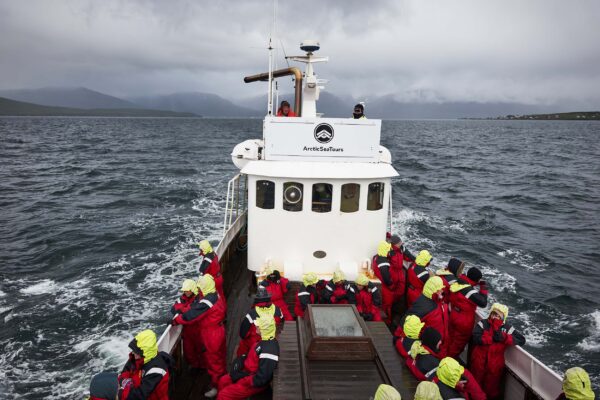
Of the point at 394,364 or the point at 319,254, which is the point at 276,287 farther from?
the point at 394,364

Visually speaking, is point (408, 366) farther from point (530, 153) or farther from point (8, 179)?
point (530, 153)

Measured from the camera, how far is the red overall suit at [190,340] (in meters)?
6.75

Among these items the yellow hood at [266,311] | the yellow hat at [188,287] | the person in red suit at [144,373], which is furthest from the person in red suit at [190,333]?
the yellow hood at [266,311]

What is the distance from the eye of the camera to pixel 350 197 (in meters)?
9.07

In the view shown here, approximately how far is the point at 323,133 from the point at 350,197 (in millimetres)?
1658

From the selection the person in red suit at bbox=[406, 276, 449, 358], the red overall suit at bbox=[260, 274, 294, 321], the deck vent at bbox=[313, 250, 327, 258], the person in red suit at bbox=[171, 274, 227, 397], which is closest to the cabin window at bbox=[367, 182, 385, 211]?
the deck vent at bbox=[313, 250, 327, 258]

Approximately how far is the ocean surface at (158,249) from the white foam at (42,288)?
7 cm

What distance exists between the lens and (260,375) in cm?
500

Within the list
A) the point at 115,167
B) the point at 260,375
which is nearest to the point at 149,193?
the point at 115,167

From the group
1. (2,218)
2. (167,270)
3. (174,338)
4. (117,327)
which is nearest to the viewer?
(174,338)

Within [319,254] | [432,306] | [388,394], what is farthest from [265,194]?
[388,394]

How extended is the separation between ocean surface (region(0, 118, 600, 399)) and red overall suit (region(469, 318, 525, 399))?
5973mm

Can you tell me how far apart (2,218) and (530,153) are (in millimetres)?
69019

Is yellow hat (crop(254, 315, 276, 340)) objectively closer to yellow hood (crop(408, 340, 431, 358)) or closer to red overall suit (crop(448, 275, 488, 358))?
yellow hood (crop(408, 340, 431, 358))
